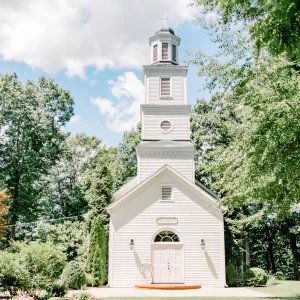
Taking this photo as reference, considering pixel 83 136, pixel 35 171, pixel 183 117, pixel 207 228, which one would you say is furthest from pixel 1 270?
pixel 83 136

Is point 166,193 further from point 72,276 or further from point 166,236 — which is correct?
point 72,276

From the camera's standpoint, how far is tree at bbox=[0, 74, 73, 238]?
3519 centimetres

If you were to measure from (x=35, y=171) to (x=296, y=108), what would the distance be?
98.8ft

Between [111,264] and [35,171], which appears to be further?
[35,171]

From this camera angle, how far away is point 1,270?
13375 millimetres

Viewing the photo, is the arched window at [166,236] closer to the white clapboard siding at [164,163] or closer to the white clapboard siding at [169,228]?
the white clapboard siding at [169,228]

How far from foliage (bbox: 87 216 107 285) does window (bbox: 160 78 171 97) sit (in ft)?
31.3

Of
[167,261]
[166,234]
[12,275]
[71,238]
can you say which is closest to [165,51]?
[166,234]

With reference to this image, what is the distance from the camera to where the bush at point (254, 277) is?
23.7m

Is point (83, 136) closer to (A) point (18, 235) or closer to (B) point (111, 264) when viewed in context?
(A) point (18, 235)

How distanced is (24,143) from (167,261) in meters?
19.2

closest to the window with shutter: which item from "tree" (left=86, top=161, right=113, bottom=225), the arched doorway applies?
"tree" (left=86, top=161, right=113, bottom=225)

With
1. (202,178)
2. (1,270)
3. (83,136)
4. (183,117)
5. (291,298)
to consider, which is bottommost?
(291,298)

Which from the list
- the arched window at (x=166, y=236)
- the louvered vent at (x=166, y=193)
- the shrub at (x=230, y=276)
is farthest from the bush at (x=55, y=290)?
the shrub at (x=230, y=276)
